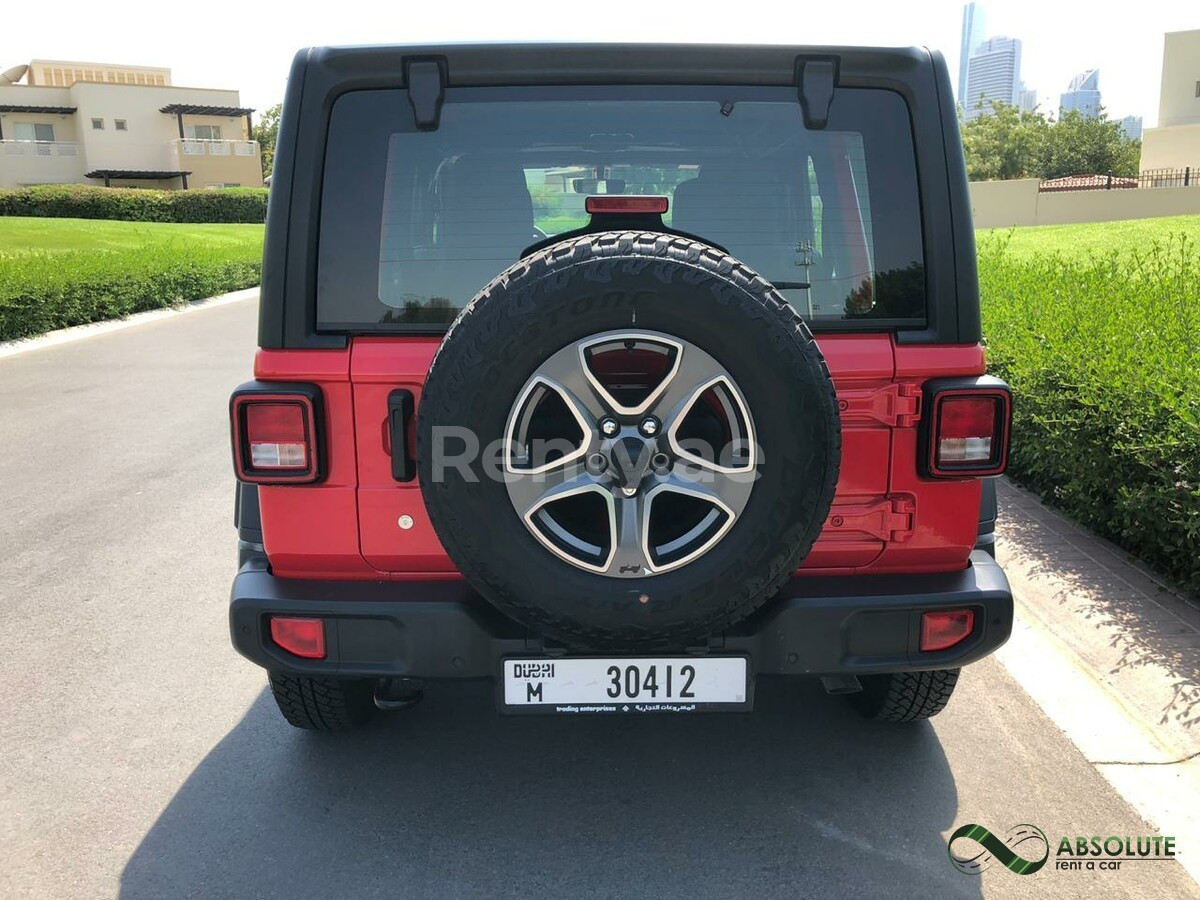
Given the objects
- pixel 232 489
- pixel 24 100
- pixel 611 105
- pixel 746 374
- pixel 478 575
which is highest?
pixel 24 100

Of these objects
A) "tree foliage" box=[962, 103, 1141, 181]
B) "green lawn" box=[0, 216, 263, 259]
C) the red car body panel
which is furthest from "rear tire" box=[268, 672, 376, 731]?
"tree foliage" box=[962, 103, 1141, 181]

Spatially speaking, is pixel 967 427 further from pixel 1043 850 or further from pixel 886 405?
Answer: pixel 1043 850

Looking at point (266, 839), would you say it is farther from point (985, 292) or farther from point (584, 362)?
point (985, 292)

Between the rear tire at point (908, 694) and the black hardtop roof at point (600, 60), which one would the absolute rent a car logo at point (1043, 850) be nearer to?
the rear tire at point (908, 694)

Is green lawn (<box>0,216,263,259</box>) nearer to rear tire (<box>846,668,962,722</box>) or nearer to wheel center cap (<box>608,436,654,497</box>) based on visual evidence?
rear tire (<box>846,668,962,722</box>)

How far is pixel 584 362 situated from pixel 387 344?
1.99ft

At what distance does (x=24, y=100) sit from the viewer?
63438mm

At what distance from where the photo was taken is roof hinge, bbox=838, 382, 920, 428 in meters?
2.70

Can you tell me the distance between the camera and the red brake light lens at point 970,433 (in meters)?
2.72

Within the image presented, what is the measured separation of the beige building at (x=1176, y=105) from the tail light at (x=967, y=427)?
50012 millimetres

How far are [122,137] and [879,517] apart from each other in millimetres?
71644

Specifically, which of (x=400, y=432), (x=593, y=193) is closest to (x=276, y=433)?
(x=400, y=432)

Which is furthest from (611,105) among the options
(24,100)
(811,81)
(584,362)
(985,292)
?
(24,100)

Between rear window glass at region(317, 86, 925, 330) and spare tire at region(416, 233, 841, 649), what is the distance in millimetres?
392
